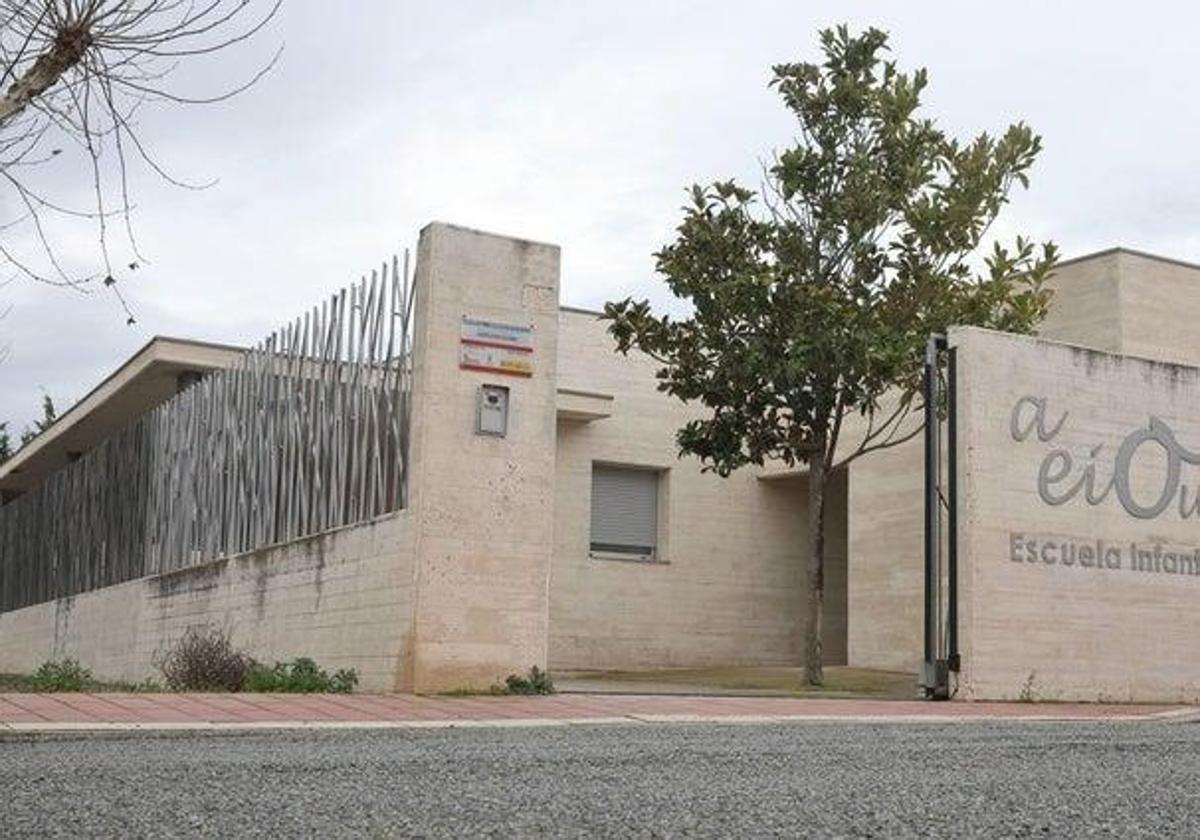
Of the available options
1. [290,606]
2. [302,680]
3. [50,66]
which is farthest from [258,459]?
[50,66]

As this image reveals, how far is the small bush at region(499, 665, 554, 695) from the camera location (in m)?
13.9

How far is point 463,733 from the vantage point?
405 inches

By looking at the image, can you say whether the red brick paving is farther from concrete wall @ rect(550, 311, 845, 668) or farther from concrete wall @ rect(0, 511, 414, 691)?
concrete wall @ rect(550, 311, 845, 668)

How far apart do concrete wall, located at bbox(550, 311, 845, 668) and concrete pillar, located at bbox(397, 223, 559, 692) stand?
10.2 meters

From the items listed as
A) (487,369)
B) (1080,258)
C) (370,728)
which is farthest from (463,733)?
(1080,258)

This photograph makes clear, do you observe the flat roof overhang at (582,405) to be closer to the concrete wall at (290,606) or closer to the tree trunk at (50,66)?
the concrete wall at (290,606)

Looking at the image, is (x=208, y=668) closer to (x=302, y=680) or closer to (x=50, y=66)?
(x=302, y=680)

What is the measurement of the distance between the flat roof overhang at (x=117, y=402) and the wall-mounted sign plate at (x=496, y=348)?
7.45 meters

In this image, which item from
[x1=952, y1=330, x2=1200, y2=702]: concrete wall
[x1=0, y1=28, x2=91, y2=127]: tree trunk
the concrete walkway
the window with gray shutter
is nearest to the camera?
[x1=0, y1=28, x2=91, y2=127]: tree trunk

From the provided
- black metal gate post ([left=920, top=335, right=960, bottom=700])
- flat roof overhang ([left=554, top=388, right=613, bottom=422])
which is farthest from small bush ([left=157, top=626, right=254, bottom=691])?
flat roof overhang ([left=554, top=388, right=613, bottom=422])

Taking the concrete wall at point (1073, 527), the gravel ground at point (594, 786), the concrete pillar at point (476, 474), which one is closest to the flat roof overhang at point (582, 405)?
the concrete wall at point (1073, 527)

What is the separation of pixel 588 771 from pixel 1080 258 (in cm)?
1906

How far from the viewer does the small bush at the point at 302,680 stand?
547 inches

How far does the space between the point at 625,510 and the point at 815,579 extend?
316 inches
